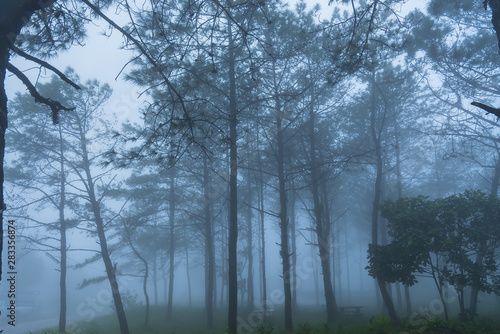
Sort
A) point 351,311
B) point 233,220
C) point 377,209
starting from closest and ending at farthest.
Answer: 1. point 233,220
2. point 377,209
3. point 351,311

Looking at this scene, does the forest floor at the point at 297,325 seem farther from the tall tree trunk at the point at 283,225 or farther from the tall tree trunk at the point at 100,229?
the tall tree trunk at the point at 100,229

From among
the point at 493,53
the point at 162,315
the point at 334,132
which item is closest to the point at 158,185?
the point at 162,315

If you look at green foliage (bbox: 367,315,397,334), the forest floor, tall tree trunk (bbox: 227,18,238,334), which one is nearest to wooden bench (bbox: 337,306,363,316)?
→ the forest floor

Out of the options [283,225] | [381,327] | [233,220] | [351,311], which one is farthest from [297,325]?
[381,327]

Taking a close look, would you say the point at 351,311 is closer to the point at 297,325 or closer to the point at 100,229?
the point at 297,325

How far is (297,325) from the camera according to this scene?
14.7 meters

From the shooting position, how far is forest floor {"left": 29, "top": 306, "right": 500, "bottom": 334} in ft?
21.6

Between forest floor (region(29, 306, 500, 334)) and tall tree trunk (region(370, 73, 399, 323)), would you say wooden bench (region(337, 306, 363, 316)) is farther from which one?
tall tree trunk (region(370, 73, 399, 323))

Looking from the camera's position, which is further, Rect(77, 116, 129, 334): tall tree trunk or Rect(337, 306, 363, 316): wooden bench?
Rect(337, 306, 363, 316): wooden bench

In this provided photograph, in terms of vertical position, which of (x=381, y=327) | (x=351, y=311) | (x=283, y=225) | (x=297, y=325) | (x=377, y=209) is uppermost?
(x=377, y=209)

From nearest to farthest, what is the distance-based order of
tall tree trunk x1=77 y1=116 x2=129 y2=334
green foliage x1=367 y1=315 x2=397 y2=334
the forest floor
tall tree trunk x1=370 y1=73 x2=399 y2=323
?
the forest floor, green foliage x1=367 y1=315 x2=397 y2=334, tall tree trunk x1=370 y1=73 x2=399 y2=323, tall tree trunk x1=77 y1=116 x2=129 y2=334

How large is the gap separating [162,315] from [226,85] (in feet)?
48.9

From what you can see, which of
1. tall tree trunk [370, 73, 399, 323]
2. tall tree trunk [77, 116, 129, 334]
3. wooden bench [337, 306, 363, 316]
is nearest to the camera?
tall tree trunk [370, 73, 399, 323]

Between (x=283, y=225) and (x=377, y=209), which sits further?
(x=377, y=209)
